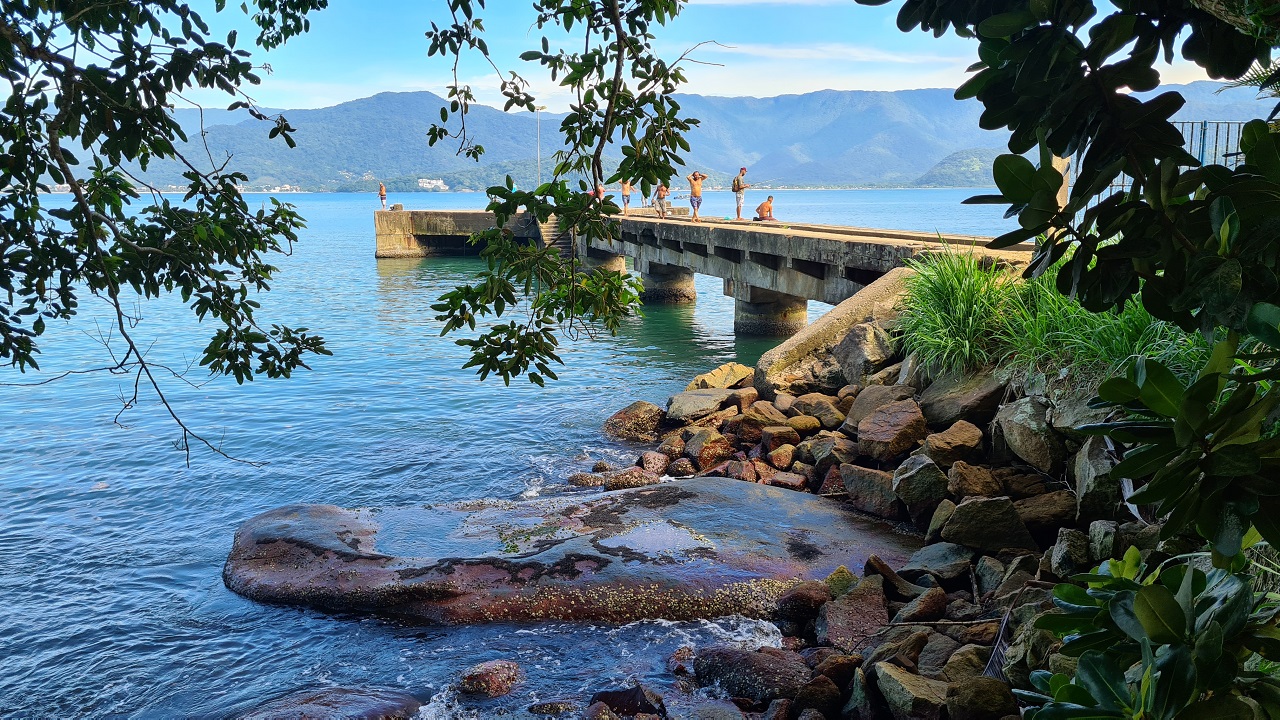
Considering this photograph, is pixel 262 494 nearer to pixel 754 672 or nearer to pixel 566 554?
pixel 566 554

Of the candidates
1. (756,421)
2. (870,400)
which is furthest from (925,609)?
(756,421)

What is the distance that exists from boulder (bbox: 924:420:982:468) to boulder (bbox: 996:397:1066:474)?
0.29 m

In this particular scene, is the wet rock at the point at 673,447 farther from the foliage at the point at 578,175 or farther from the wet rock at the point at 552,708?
the foliage at the point at 578,175

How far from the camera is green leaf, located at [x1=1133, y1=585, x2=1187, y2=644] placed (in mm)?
1367

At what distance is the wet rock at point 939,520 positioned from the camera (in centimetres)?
640

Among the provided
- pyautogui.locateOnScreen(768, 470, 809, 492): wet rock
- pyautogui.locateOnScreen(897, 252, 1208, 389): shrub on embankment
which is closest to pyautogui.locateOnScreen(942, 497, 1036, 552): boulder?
pyautogui.locateOnScreen(897, 252, 1208, 389): shrub on embankment

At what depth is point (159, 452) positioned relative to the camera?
38.9 feet

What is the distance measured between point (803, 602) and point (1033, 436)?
2224mm

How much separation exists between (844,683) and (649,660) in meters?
1.36

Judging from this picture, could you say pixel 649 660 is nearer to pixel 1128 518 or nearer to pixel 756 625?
pixel 756 625

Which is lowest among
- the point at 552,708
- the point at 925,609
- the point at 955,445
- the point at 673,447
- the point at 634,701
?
the point at 552,708

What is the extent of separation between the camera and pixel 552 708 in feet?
16.8

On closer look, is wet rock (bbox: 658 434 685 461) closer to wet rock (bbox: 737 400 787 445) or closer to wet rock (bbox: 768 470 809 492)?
wet rock (bbox: 737 400 787 445)

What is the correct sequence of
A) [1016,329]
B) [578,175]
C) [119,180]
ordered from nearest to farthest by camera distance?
[578,175], [119,180], [1016,329]
